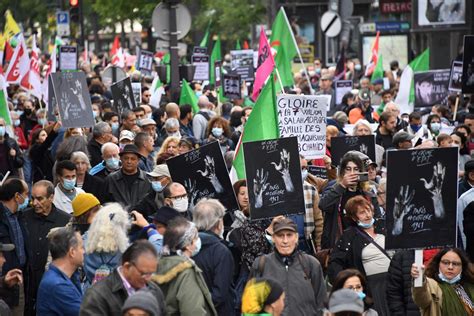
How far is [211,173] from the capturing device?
11930mm

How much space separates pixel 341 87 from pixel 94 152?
1152 cm

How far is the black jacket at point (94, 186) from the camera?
528 inches

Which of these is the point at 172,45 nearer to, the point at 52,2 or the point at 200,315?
the point at 200,315

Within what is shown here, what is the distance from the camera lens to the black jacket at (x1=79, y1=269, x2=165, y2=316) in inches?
316

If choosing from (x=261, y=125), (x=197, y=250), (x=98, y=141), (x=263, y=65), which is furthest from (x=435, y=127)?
(x=197, y=250)

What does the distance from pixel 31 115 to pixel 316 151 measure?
30.9 ft

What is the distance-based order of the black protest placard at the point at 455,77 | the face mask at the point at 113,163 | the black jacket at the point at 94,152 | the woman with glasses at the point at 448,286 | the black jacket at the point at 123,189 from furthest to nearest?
the black protest placard at the point at 455,77, the black jacket at the point at 94,152, the face mask at the point at 113,163, the black jacket at the point at 123,189, the woman with glasses at the point at 448,286

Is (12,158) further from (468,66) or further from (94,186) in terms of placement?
(468,66)

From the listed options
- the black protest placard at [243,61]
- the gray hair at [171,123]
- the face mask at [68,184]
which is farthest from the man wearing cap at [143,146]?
the black protest placard at [243,61]

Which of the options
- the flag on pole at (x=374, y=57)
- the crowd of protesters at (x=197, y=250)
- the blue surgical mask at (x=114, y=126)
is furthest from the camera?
the flag on pole at (x=374, y=57)

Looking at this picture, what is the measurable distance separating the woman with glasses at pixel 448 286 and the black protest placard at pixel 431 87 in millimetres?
13041

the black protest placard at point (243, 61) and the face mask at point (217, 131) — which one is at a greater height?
the black protest placard at point (243, 61)

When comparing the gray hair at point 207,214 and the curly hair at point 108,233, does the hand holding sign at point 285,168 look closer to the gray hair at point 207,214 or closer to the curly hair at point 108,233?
the gray hair at point 207,214

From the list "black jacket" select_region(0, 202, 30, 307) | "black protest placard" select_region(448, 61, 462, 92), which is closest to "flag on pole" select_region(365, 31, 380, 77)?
"black protest placard" select_region(448, 61, 462, 92)
